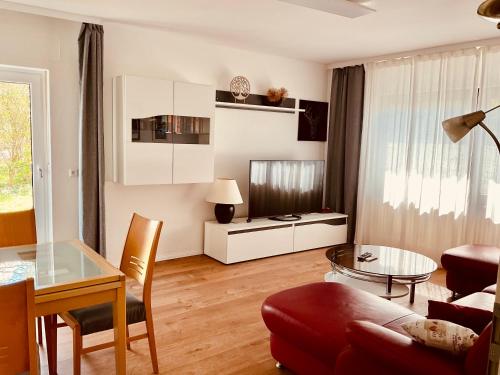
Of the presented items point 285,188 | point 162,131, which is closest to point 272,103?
point 285,188

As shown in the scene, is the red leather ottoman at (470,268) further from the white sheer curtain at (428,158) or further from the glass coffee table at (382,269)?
the white sheer curtain at (428,158)

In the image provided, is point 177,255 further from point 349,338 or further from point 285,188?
point 349,338

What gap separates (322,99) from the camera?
19.4ft

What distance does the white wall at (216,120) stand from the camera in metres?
4.25

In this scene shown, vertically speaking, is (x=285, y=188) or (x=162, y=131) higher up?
(x=162, y=131)

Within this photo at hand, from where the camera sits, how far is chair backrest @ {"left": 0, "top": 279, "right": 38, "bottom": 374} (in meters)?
1.43

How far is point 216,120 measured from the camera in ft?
15.9

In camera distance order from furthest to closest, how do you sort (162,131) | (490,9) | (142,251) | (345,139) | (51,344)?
(345,139)
(162,131)
(142,251)
(51,344)
(490,9)

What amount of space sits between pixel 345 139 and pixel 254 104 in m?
1.41

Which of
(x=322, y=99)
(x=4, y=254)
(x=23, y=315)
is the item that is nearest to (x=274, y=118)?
(x=322, y=99)

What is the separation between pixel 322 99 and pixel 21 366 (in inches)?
202

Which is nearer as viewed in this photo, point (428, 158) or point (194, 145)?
point (194, 145)

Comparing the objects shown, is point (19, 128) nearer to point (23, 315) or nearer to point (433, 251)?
point (23, 315)

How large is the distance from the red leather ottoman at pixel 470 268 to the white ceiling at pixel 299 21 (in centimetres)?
201
